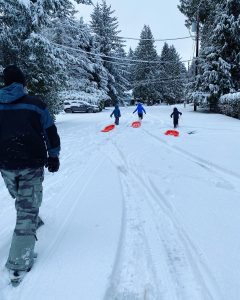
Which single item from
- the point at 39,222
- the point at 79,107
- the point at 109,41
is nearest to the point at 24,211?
the point at 39,222

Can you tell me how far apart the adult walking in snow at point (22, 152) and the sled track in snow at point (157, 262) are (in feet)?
3.34

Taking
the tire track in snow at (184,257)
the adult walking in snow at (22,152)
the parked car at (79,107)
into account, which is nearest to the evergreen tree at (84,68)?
the parked car at (79,107)

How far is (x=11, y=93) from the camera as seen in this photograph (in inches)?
140

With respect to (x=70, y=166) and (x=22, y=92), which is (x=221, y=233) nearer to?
(x=22, y=92)

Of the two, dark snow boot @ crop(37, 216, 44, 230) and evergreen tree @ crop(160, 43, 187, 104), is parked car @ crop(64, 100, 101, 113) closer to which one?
evergreen tree @ crop(160, 43, 187, 104)

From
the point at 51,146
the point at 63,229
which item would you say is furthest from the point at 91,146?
the point at 51,146

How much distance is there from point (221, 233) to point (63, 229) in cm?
212

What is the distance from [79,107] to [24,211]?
3472 cm

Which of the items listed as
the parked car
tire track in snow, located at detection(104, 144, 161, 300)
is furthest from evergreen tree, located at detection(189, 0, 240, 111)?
tire track in snow, located at detection(104, 144, 161, 300)

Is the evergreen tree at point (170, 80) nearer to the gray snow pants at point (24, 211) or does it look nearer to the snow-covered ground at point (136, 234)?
the snow-covered ground at point (136, 234)

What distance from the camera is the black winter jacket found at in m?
3.54

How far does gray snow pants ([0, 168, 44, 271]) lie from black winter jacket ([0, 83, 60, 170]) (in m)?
0.12

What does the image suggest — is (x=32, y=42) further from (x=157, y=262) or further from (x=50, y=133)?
(x=157, y=262)

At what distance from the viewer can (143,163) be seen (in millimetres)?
9375
